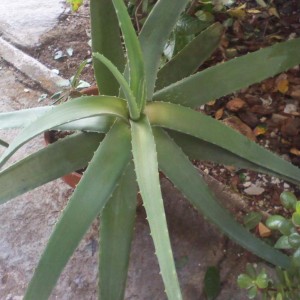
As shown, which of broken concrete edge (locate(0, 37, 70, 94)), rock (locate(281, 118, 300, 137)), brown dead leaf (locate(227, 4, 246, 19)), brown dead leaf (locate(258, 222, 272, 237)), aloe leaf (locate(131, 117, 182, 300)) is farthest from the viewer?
broken concrete edge (locate(0, 37, 70, 94))

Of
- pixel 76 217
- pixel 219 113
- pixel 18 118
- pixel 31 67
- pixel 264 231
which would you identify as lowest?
→ pixel 264 231

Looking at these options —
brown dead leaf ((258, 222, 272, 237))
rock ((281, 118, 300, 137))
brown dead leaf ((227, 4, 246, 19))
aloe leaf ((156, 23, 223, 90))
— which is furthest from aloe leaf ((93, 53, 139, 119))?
brown dead leaf ((227, 4, 246, 19))

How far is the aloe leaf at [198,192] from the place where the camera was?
0.88 m

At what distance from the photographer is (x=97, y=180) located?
0.82 meters

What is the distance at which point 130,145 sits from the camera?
2.78 ft

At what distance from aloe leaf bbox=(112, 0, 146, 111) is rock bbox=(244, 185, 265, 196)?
524 millimetres

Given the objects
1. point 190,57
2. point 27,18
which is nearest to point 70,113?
point 190,57

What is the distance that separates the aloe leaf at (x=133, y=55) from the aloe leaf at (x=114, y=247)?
0.16 meters

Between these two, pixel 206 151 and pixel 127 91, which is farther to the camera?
pixel 206 151

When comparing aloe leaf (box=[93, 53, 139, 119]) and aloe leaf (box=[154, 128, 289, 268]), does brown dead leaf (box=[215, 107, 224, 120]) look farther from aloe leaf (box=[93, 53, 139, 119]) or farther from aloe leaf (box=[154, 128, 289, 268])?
aloe leaf (box=[93, 53, 139, 119])

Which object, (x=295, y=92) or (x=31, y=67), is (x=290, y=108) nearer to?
(x=295, y=92)

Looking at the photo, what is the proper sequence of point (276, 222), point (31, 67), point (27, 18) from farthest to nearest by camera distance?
point (27, 18), point (31, 67), point (276, 222)

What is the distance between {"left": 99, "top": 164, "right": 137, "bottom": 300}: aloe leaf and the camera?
910 millimetres

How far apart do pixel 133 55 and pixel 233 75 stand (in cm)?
22
